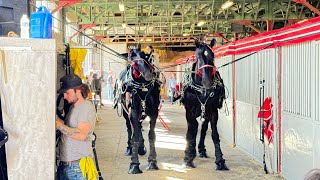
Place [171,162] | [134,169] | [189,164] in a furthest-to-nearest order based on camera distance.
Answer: [171,162], [189,164], [134,169]

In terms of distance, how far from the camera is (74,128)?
3.82 metres

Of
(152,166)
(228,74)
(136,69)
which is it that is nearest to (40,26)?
(136,69)

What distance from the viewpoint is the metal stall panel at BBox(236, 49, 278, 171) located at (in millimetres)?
6853

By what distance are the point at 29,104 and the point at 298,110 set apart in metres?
4.01

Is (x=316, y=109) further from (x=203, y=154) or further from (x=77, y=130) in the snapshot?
(x=203, y=154)

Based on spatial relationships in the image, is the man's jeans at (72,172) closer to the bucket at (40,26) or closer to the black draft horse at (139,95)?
the bucket at (40,26)

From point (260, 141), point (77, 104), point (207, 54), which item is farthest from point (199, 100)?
point (77, 104)

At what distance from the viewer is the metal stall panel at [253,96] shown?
6.85 metres

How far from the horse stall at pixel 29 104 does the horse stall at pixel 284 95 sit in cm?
344

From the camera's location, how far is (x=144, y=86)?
287 inches

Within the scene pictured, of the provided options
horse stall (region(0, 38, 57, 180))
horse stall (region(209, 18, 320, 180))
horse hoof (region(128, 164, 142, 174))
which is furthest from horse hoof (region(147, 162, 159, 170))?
horse stall (region(0, 38, 57, 180))

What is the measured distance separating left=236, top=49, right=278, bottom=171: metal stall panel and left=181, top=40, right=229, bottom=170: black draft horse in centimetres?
78

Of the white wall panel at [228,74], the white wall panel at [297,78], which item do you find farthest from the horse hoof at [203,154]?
the white wall panel at [297,78]

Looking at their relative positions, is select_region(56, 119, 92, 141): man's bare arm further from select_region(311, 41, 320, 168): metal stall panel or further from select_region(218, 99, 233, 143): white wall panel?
select_region(218, 99, 233, 143): white wall panel
